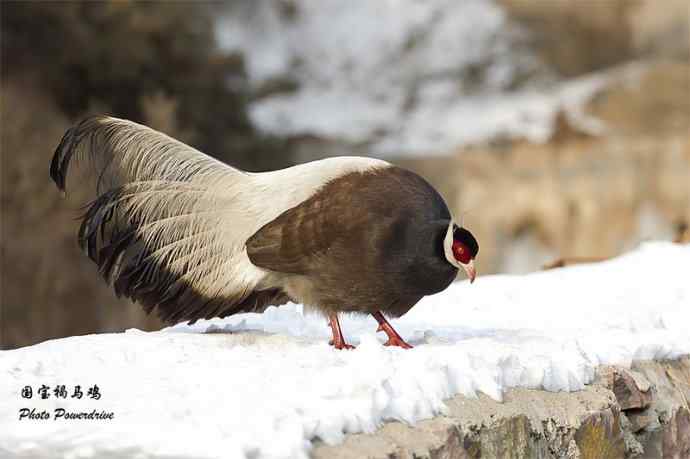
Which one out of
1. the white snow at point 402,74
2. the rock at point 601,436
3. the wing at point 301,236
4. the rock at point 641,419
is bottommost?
the rock at point 601,436

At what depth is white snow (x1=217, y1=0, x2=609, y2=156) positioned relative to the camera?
18000 millimetres

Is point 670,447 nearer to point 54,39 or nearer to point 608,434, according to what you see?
point 608,434

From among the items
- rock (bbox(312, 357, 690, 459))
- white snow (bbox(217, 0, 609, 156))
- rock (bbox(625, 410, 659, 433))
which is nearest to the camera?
rock (bbox(312, 357, 690, 459))

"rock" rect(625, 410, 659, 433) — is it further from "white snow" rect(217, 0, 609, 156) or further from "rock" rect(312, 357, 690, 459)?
"white snow" rect(217, 0, 609, 156)

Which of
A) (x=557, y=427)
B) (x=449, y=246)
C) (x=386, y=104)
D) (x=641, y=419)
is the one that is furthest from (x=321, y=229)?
(x=386, y=104)

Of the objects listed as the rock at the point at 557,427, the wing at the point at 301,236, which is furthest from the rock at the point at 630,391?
the wing at the point at 301,236

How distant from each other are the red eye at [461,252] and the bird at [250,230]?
98 millimetres

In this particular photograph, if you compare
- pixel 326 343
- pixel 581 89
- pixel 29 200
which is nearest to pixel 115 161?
pixel 326 343

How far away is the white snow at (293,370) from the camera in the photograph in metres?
2.69

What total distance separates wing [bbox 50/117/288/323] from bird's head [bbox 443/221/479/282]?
92cm

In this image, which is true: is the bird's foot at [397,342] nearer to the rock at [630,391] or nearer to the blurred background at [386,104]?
the rock at [630,391]

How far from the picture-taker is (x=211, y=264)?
4.16m

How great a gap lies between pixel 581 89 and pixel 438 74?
2969 millimetres

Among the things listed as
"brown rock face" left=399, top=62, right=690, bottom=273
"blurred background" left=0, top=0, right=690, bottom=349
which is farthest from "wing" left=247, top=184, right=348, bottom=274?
"brown rock face" left=399, top=62, right=690, bottom=273
